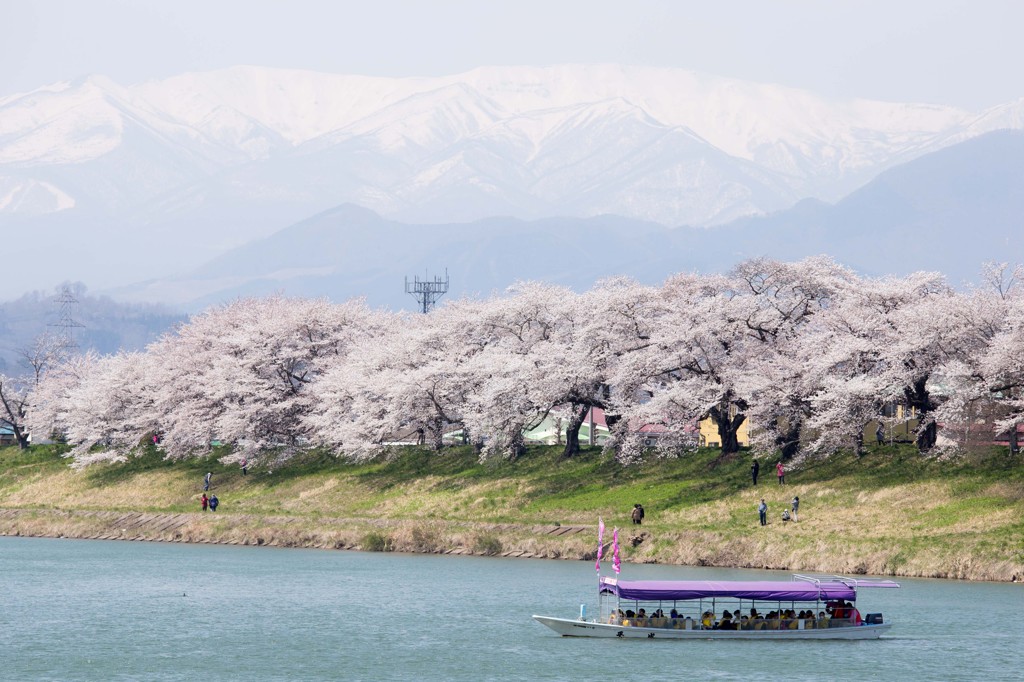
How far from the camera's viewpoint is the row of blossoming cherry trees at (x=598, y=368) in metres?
84.1

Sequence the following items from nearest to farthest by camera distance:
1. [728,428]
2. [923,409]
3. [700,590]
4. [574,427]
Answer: [700,590] → [923,409] → [728,428] → [574,427]

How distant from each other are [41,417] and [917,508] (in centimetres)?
9348

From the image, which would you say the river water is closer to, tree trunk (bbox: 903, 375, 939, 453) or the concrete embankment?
the concrete embankment

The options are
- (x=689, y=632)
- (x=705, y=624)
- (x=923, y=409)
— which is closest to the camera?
(x=689, y=632)

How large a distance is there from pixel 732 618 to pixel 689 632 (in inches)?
110

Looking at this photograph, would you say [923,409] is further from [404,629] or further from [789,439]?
[404,629]

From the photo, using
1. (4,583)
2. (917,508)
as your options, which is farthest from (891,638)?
(4,583)

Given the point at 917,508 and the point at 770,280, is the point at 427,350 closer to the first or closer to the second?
the point at 770,280

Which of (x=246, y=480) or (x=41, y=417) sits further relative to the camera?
(x=41, y=417)

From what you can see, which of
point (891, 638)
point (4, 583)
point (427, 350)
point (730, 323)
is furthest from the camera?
point (427, 350)

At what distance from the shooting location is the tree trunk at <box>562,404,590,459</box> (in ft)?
331

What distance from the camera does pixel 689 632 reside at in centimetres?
5391

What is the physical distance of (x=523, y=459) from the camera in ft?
341

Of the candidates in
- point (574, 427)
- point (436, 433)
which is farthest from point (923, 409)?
point (436, 433)
